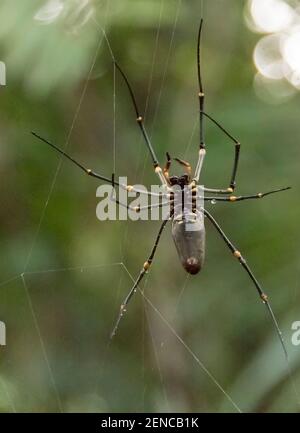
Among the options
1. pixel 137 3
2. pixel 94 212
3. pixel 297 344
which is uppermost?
pixel 137 3

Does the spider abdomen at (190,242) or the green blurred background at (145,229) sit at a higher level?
the green blurred background at (145,229)

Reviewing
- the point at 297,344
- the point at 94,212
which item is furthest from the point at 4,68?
the point at 297,344

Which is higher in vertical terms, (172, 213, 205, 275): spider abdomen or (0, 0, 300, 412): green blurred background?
(0, 0, 300, 412): green blurred background

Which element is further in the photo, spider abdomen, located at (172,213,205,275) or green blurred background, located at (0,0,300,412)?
green blurred background, located at (0,0,300,412)

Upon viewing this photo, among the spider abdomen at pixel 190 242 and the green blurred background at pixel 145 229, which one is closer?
the spider abdomen at pixel 190 242

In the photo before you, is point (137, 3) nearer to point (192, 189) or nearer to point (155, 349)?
point (192, 189)
